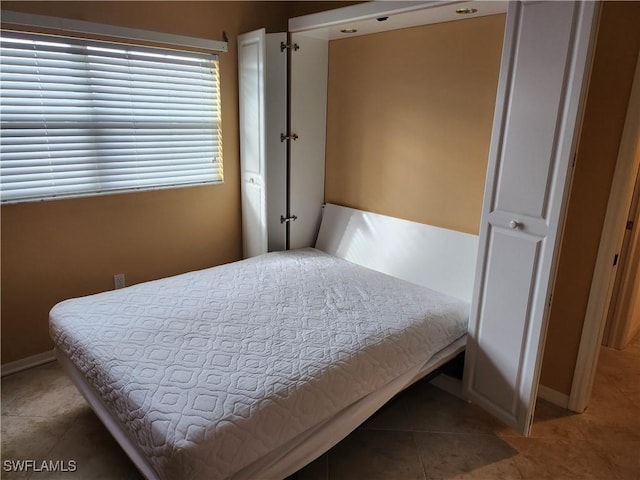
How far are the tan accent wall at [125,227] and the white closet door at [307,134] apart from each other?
466 millimetres

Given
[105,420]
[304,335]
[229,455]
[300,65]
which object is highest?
[300,65]

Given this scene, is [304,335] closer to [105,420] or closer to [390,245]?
[105,420]

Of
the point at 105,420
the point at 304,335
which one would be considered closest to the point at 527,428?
the point at 304,335

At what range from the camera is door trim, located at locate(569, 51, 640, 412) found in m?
2.07

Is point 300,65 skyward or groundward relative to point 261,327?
skyward

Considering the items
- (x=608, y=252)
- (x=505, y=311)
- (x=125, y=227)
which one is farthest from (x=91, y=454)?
(x=608, y=252)

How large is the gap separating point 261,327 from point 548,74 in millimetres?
1678

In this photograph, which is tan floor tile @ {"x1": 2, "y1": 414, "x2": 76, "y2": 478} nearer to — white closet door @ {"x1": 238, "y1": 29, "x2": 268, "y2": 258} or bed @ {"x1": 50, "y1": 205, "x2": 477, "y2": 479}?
bed @ {"x1": 50, "y1": 205, "x2": 477, "y2": 479}

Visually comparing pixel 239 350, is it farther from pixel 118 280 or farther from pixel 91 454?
pixel 118 280

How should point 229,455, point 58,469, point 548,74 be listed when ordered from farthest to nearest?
point 58,469 < point 548,74 < point 229,455

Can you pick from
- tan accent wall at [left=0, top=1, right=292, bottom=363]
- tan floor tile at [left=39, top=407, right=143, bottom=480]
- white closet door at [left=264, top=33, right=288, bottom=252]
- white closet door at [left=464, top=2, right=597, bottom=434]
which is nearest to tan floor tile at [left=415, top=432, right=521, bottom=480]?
white closet door at [left=464, top=2, right=597, bottom=434]

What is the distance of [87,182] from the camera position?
108 inches

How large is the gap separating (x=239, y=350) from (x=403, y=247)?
1421 millimetres

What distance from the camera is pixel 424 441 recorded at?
2160 millimetres
